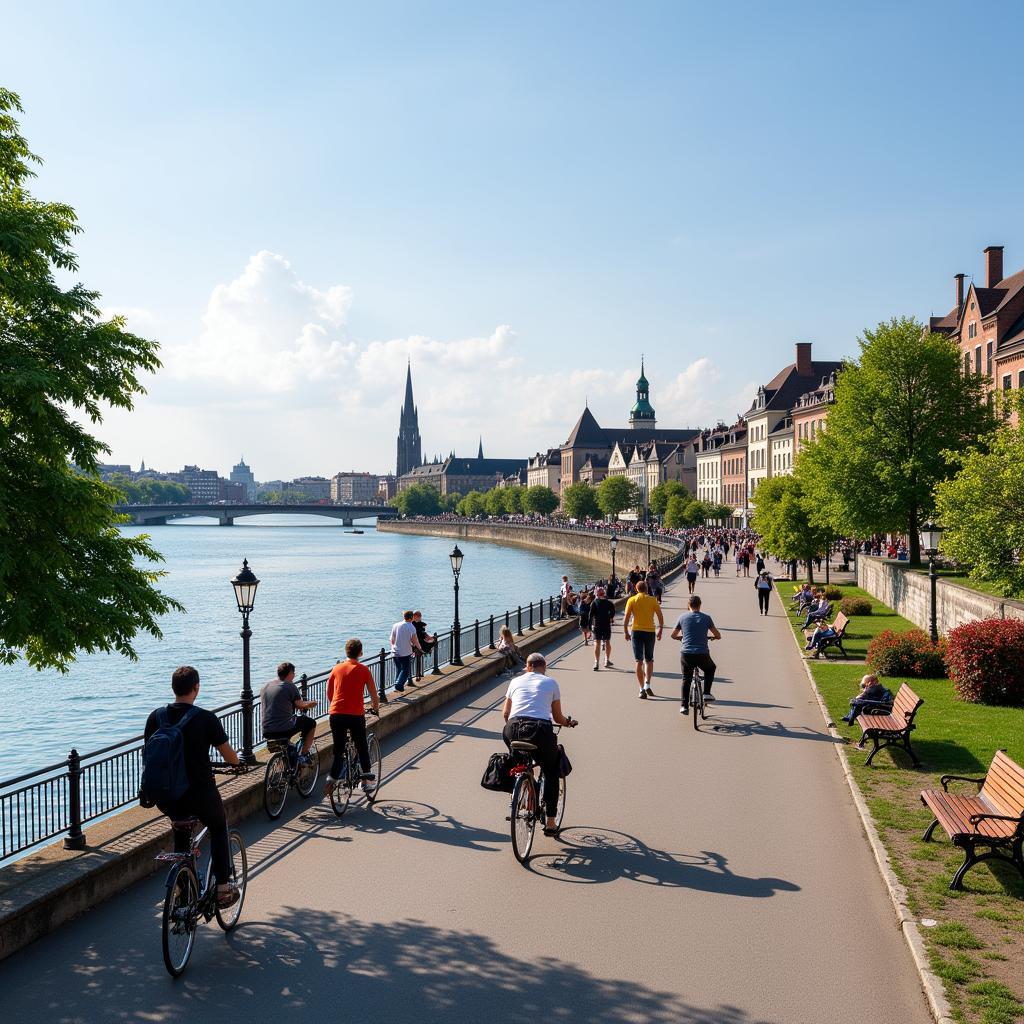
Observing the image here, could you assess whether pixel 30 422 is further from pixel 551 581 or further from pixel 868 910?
pixel 551 581

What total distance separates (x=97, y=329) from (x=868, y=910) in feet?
29.0

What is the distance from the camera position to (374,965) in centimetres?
668

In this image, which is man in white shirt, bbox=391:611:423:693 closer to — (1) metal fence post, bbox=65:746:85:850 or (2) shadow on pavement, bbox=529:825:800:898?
(2) shadow on pavement, bbox=529:825:800:898

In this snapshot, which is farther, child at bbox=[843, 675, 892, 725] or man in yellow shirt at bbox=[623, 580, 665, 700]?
man in yellow shirt at bbox=[623, 580, 665, 700]

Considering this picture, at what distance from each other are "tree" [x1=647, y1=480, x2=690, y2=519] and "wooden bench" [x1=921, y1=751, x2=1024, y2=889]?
108 metres

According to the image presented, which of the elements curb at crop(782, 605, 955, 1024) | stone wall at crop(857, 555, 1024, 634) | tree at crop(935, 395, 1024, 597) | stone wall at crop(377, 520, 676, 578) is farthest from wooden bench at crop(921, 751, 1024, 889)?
stone wall at crop(377, 520, 676, 578)

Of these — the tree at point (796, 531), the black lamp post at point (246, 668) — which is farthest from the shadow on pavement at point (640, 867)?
the tree at point (796, 531)

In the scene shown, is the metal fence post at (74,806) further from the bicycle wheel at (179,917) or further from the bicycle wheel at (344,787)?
the bicycle wheel at (344,787)

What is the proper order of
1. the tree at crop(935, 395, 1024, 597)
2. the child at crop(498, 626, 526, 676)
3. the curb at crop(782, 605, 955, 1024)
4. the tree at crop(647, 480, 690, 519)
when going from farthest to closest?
the tree at crop(647, 480, 690, 519) → the child at crop(498, 626, 526, 676) → the tree at crop(935, 395, 1024, 597) → the curb at crop(782, 605, 955, 1024)

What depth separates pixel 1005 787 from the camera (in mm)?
8328

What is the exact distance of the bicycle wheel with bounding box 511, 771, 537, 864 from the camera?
851 centimetres

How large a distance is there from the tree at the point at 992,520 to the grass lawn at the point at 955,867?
5221mm

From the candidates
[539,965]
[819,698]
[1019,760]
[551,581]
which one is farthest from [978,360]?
[539,965]

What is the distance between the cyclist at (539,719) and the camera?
8.70 metres
